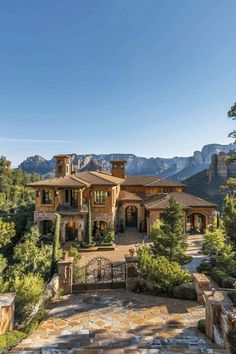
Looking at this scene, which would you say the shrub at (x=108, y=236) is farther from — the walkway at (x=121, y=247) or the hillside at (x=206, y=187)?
the hillside at (x=206, y=187)

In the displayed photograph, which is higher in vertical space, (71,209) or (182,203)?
(182,203)

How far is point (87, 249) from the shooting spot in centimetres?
2452

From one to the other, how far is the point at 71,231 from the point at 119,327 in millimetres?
19189

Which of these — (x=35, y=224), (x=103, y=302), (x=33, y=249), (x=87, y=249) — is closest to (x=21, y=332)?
(x=103, y=302)

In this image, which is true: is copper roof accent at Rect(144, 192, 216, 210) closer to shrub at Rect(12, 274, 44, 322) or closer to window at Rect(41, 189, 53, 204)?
window at Rect(41, 189, 53, 204)

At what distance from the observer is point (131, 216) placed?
115 feet

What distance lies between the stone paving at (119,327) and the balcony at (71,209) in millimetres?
13423

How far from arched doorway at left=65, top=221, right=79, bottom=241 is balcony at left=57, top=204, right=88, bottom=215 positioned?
5.62 ft

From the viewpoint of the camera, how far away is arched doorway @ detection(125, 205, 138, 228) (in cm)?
3472

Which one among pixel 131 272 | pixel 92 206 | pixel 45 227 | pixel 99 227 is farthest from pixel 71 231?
pixel 131 272

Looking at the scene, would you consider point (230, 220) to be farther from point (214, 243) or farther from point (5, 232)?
point (5, 232)

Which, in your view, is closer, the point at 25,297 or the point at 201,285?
the point at 25,297

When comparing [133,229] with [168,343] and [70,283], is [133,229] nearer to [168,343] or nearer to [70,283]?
[70,283]

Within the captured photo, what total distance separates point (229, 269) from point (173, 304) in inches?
243
